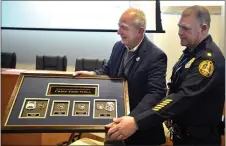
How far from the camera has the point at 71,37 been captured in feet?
15.7

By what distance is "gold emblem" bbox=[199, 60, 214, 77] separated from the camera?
60.3 inches

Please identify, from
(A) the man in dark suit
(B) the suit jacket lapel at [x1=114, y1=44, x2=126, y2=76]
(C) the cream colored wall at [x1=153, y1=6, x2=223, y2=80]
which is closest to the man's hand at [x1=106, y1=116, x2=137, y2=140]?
(A) the man in dark suit

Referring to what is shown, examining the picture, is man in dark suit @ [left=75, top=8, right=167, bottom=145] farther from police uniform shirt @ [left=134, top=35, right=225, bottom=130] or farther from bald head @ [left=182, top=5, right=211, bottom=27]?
bald head @ [left=182, top=5, right=211, bottom=27]

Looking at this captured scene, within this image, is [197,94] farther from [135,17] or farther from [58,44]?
[58,44]

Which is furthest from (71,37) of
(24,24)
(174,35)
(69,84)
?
(69,84)

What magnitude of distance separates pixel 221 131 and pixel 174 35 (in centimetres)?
263

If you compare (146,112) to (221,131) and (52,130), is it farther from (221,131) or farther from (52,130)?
(221,131)

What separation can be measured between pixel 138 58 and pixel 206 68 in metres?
0.43

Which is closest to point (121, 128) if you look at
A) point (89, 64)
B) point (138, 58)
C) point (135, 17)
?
point (138, 58)

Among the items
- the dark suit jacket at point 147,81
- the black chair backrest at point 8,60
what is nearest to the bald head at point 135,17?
the dark suit jacket at point 147,81

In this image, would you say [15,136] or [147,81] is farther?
[15,136]

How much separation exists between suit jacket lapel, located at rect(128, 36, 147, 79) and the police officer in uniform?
226mm

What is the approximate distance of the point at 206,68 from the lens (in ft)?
5.06

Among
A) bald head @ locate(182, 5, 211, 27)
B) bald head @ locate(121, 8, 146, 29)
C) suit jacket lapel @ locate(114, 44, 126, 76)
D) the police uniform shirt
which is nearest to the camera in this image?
the police uniform shirt
